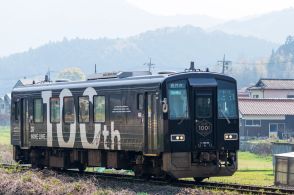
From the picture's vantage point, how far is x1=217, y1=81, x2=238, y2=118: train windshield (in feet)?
73.1

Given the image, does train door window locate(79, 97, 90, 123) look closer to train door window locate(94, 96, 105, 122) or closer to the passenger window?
train door window locate(94, 96, 105, 122)

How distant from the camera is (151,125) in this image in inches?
855

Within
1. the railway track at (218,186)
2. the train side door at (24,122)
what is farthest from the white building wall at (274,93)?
the railway track at (218,186)

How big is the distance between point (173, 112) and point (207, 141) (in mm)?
1490

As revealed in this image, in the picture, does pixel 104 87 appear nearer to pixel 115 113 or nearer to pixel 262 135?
pixel 115 113

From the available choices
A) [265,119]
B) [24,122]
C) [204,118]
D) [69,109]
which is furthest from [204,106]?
[265,119]

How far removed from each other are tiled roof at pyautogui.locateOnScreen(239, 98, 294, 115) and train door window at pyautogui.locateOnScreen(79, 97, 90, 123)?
179ft

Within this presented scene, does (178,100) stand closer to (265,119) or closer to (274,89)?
(265,119)

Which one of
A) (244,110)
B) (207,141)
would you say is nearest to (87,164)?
(207,141)

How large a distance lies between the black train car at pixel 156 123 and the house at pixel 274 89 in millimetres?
75640

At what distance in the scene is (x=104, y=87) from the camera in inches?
960

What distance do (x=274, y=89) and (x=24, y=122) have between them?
73.7 m

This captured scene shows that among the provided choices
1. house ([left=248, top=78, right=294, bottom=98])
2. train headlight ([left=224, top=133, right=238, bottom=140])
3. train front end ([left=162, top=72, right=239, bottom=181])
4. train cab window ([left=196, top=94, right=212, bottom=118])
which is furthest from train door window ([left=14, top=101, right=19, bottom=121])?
house ([left=248, top=78, right=294, bottom=98])

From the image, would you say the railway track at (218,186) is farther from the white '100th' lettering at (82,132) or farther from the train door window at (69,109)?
the train door window at (69,109)
